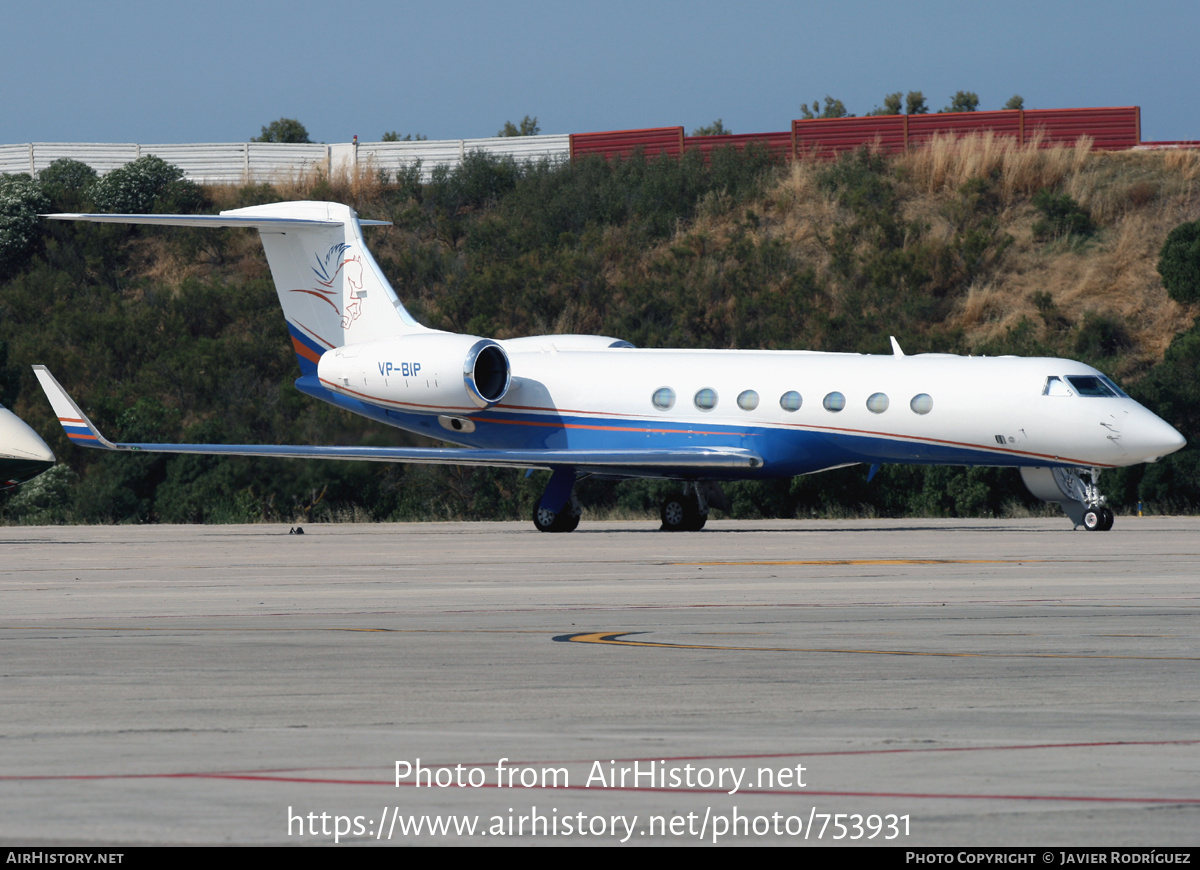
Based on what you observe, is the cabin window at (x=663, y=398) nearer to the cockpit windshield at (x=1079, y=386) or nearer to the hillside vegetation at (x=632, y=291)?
the cockpit windshield at (x=1079, y=386)

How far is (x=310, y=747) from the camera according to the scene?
6328mm

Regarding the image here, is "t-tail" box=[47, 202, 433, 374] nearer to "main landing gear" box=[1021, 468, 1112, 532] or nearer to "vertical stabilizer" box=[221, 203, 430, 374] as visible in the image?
"vertical stabilizer" box=[221, 203, 430, 374]

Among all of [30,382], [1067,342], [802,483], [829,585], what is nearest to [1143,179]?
[1067,342]

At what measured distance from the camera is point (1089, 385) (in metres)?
25.5

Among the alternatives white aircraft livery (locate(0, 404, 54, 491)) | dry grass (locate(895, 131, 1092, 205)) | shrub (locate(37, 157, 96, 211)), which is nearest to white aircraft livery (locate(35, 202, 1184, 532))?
white aircraft livery (locate(0, 404, 54, 491))

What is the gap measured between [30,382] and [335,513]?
595 inches

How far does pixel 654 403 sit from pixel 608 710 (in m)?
21.1

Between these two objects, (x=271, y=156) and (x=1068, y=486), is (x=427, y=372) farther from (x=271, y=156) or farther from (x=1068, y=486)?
(x=271, y=156)

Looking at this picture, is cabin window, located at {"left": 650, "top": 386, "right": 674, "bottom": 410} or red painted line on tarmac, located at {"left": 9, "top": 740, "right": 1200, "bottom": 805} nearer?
red painted line on tarmac, located at {"left": 9, "top": 740, "right": 1200, "bottom": 805}

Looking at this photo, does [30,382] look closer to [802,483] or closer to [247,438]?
[247,438]

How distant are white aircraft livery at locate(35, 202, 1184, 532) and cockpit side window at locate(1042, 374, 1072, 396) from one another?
3 cm

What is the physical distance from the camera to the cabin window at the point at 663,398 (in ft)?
92.6

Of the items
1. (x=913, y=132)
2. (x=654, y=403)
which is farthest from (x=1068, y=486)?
(x=913, y=132)

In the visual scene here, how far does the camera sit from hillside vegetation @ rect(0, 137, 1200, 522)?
123 feet
